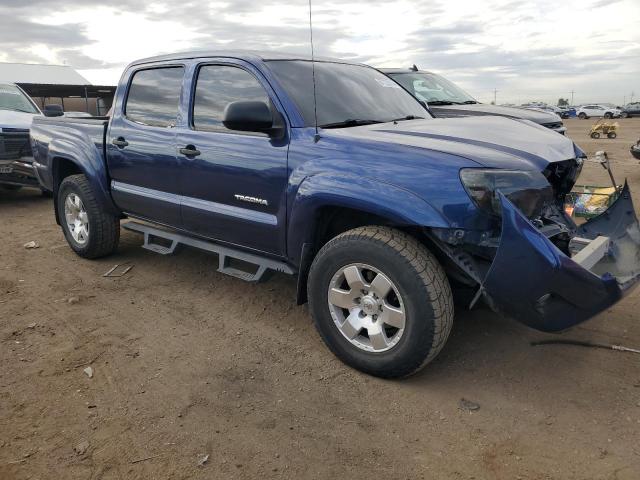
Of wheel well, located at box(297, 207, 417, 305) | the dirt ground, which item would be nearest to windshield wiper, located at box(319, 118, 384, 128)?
wheel well, located at box(297, 207, 417, 305)

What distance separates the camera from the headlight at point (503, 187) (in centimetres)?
278

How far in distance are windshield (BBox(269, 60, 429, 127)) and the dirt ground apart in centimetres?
152

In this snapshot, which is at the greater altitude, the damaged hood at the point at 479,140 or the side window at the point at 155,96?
the side window at the point at 155,96

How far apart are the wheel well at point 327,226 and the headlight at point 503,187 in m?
0.63

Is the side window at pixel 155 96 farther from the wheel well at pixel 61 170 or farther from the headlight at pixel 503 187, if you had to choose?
the headlight at pixel 503 187

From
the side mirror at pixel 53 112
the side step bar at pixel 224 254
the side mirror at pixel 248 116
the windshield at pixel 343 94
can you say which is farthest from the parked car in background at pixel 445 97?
the side mirror at pixel 248 116

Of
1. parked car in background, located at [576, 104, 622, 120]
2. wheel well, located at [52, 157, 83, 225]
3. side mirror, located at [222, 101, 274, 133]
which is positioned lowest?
parked car in background, located at [576, 104, 622, 120]

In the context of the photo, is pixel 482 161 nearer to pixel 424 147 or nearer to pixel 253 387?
pixel 424 147

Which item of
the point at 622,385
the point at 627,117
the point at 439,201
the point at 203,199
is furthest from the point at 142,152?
the point at 627,117

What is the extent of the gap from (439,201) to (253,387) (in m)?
1.49

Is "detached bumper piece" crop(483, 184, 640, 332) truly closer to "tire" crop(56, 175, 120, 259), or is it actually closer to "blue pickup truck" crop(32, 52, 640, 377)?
"blue pickup truck" crop(32, 52, 640, 377)

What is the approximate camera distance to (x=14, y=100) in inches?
376

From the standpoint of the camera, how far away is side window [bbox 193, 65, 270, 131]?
378 centimetres

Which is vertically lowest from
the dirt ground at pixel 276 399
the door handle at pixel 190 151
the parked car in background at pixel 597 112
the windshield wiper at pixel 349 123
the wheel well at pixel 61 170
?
the parked car in background at pixel 597 112
